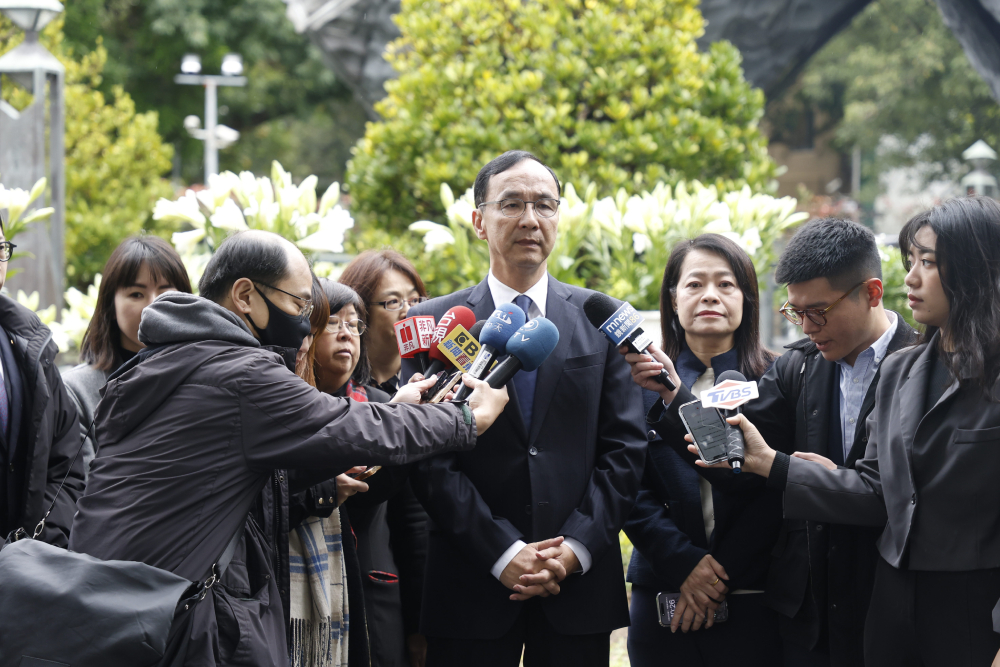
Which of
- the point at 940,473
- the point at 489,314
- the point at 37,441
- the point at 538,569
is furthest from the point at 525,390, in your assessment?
the point at 37,441

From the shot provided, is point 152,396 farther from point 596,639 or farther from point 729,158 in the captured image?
point 729,158

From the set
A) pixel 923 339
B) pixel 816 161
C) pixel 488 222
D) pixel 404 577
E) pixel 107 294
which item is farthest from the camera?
pixel 816 161

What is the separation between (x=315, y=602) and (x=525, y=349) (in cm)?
112

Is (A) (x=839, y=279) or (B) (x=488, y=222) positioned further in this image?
(B) (x=488, y=222)

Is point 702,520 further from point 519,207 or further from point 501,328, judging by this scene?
point 519,207

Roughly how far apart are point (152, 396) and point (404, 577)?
1503 millimetres

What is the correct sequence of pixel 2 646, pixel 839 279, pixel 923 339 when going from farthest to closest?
pixel 839 279, pixel 923 339, pixel 2 646

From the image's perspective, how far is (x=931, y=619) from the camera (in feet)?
8.34

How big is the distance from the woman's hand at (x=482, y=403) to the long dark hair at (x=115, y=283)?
1738mm

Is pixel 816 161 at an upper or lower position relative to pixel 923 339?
upper

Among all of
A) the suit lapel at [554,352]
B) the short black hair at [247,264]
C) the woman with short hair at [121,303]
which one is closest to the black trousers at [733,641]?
the suit lapel at [554,352]

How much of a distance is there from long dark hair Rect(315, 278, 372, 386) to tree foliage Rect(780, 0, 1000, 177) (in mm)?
19941

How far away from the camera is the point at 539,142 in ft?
21.9

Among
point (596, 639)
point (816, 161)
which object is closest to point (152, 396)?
point (596, 639)
